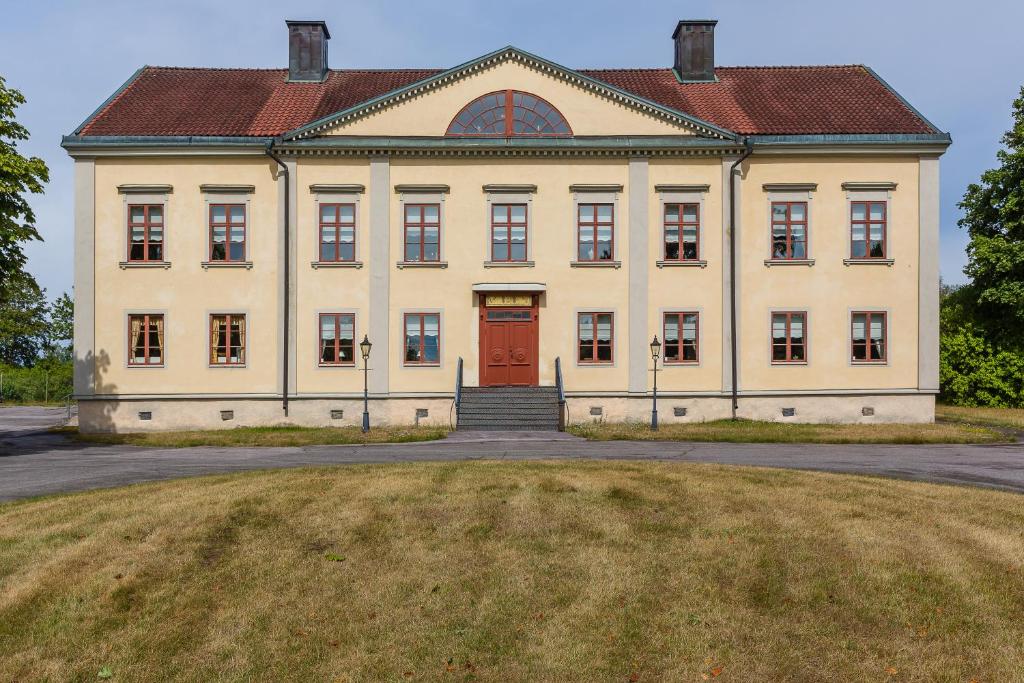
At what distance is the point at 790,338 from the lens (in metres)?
26.7

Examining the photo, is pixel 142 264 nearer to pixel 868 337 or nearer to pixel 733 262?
pixel 733 262

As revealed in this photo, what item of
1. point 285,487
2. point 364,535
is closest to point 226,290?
point 285,487

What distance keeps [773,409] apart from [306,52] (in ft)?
75.7

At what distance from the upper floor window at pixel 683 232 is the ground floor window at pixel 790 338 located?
3.77 m

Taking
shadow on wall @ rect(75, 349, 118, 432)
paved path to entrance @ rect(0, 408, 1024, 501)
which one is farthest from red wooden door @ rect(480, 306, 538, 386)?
shadow on wall @ rect(75, 349, 118, 432)

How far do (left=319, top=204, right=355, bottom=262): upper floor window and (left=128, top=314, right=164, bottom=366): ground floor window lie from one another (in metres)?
6.28

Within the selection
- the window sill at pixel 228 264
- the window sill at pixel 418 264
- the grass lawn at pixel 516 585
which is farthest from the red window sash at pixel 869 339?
the window sill at pixel 228 264

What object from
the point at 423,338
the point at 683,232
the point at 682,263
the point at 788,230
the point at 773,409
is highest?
the point at 788,230

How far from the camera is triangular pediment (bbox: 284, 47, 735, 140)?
86.1ft

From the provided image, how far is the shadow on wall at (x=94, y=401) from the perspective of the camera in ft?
84.9

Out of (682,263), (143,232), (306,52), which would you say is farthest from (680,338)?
(143,232)

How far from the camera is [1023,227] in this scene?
33.3 meters

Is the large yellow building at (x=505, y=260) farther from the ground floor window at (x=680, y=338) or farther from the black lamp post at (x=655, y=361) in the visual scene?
the black lamp post at (x=655, y=361)

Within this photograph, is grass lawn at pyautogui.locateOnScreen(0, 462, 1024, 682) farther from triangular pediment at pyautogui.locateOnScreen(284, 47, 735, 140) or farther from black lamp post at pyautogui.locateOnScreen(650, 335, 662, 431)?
triangular pediment at pyautogui.locateOnScreen(284, 47, 735, 140)
